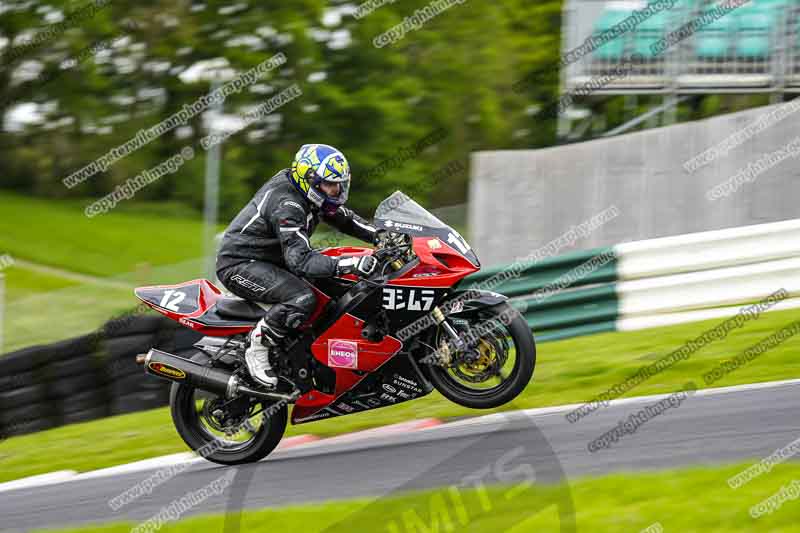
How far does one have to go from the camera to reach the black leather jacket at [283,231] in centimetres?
716

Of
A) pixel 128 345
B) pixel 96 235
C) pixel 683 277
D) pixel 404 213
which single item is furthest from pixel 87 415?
pixel 96 235

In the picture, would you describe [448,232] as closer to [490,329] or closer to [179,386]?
[490,329]

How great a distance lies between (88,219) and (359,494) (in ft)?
64.7

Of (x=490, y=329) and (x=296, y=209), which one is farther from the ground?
(x=296, y=209)


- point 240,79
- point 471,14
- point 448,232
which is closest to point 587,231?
point 448,232

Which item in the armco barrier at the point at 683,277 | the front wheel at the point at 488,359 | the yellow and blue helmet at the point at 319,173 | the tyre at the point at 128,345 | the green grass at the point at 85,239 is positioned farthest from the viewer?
the green grass at the point at 85,239

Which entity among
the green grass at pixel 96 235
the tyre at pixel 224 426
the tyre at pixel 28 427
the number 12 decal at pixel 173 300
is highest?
the number 12 decal at pixel 173 300

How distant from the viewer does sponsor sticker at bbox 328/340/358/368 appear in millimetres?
7402

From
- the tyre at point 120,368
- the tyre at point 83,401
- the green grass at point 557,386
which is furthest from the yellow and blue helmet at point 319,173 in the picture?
the tyre at point 83,401

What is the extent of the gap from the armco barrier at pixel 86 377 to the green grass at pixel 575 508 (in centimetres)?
424

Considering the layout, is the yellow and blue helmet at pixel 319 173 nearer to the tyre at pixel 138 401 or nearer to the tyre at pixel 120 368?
the tyre at pixel 120 368

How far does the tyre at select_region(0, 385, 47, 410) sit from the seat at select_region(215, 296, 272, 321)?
3.67m

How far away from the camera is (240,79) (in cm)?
2538

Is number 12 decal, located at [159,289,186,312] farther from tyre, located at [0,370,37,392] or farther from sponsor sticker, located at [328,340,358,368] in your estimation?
tyre, located at [0,370,37,392]
